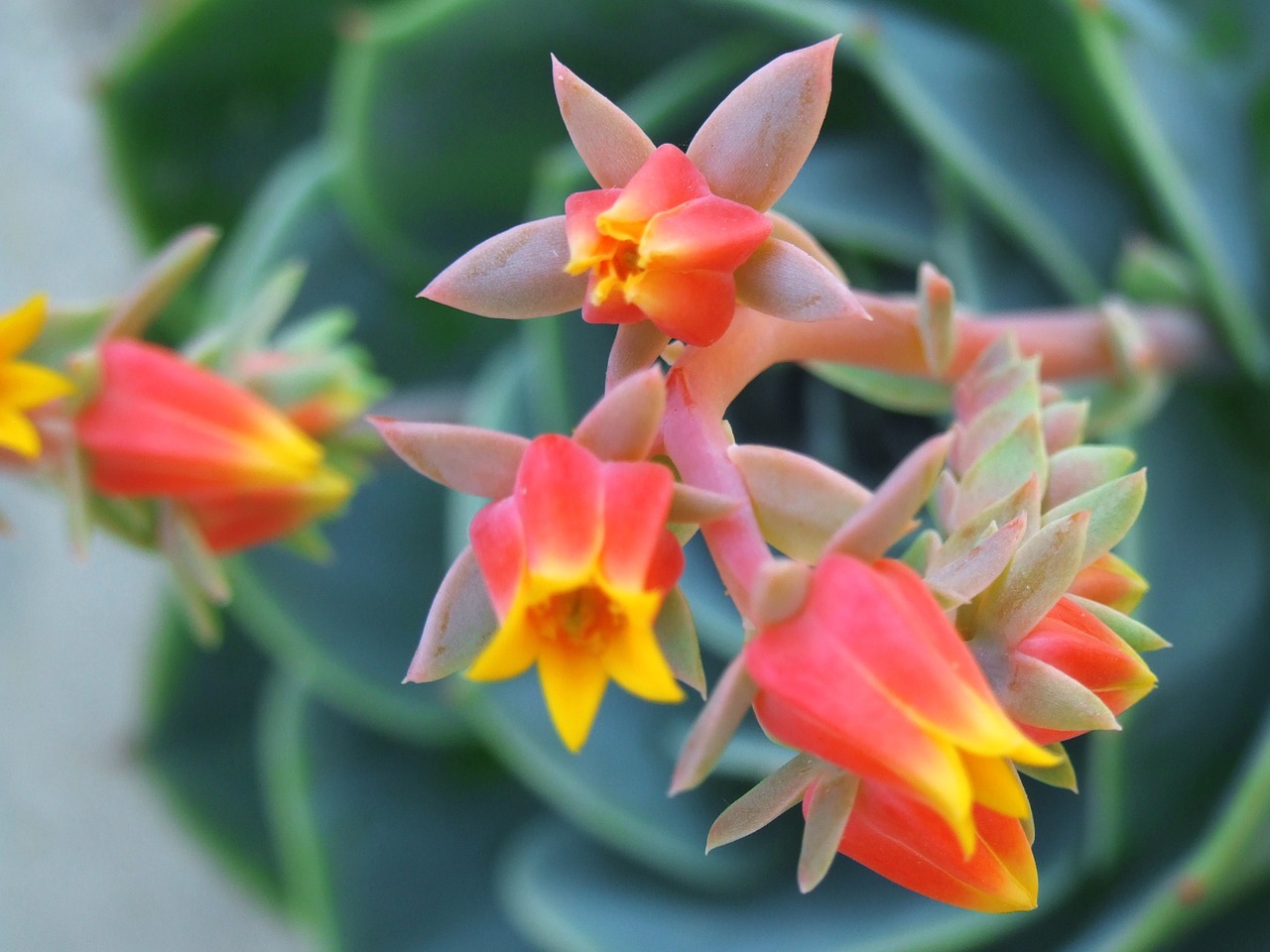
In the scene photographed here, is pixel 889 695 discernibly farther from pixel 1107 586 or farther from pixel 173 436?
pixel 173 436

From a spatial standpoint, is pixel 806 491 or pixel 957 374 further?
pixel 957 374

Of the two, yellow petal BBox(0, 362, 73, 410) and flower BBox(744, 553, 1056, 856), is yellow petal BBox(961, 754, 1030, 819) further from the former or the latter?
yellow petal BBox(0, 362, 73, 410)

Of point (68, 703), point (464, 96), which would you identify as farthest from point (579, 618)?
point (68, 703)

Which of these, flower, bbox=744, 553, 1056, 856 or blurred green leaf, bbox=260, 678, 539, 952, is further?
blurred green leaf, bbox=260, 678, 539, 952

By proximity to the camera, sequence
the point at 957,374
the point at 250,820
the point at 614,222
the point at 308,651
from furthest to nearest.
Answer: the point at 250,820, the point at 308,651, the point at 957,374, the point at 614,222

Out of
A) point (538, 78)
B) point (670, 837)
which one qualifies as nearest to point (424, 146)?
point (538, 78)

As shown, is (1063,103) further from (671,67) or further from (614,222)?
(614,222)

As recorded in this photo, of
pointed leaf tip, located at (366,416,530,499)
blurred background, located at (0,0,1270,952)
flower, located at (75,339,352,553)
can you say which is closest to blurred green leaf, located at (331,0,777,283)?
blurred background, located at (0,0,1270,952)
